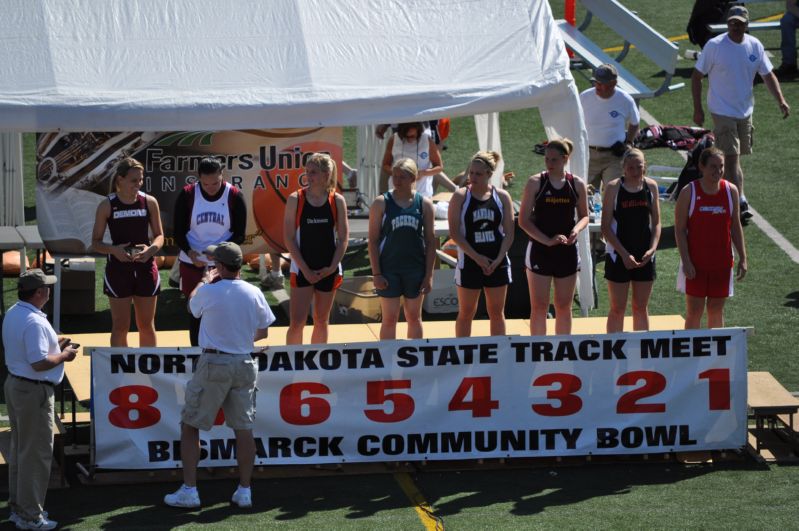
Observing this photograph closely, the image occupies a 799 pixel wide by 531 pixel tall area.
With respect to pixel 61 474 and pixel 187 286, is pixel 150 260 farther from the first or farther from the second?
pixel 61 474

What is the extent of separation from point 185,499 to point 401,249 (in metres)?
2.31

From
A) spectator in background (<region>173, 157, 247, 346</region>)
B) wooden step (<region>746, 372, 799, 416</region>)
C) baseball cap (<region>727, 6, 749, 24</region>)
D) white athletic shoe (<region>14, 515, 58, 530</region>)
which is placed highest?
baseball cap (<region>727, 6, 749, 24</region>)

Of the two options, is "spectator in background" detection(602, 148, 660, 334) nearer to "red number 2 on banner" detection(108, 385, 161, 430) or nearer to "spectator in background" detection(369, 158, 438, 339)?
"spectator in background" detection(369, 158, 438, 339)

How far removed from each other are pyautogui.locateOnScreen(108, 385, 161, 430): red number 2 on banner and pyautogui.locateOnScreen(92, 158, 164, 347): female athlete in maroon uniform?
3.55 feet

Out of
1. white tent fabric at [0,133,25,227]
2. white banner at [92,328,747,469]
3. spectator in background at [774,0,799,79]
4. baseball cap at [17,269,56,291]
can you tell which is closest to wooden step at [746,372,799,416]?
white banner at [92,328,747,469]

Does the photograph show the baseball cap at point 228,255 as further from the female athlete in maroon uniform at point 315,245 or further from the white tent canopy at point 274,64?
the white tent canopy at point 274,64

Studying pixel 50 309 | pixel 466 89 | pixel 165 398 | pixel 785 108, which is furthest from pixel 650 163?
pixel 165 398

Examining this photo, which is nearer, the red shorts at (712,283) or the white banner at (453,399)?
the white banner at (453,399)

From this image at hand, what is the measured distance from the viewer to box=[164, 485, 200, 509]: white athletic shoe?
7.70m

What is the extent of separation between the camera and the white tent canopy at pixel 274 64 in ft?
32.2

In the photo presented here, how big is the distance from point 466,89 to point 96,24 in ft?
9.35

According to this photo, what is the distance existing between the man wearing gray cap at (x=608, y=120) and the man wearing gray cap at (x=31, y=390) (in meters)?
6.37

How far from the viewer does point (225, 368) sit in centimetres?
761

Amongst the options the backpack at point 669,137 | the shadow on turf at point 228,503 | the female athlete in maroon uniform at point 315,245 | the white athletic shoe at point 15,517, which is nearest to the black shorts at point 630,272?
the female athlete in maroon uniform at point 315,245
